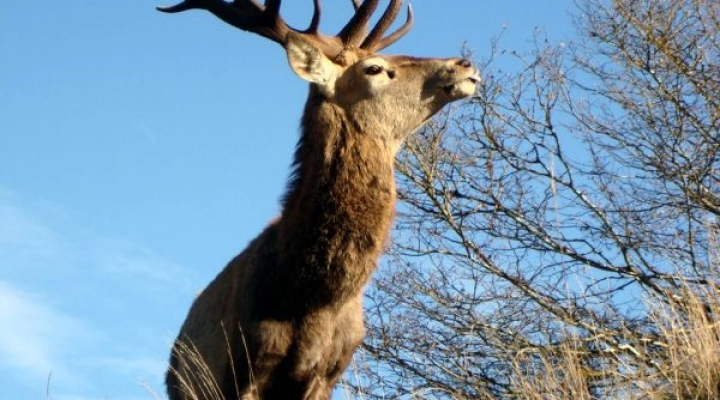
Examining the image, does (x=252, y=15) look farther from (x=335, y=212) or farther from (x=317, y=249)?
(x=317, y=249)

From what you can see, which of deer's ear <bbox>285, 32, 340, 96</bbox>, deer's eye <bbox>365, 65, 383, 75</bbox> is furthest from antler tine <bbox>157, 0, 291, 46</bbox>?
deer's eye <bbox>365, 65, 383, 75</bbox>

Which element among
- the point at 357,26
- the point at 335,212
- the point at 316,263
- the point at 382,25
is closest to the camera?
the point at 316,263

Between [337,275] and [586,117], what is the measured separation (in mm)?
7505

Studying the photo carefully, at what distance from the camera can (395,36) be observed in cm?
963

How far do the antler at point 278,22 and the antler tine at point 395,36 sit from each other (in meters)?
0.03

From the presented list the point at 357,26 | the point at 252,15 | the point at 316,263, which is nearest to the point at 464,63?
the point at 357,26

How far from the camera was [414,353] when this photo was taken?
45.3 feet

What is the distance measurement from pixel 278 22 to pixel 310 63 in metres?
0.83

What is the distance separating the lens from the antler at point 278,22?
854cm

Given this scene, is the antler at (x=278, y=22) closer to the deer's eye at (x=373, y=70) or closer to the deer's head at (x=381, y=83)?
the deer's head at (x=381, y=83)

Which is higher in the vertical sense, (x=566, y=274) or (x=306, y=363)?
(x=566, y=274)

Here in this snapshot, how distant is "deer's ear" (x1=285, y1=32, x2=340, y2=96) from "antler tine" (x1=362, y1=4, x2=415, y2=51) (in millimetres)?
1285

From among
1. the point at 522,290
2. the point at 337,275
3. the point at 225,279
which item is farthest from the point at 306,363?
the point at 522,290

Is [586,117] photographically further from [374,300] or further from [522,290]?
[374,300]
